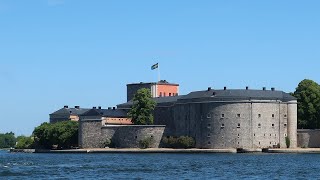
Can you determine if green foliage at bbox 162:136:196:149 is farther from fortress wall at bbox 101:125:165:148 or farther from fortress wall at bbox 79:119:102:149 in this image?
fortress wall at bbox 79:119:102:149

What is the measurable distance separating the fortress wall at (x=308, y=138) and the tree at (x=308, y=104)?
3.91 metres

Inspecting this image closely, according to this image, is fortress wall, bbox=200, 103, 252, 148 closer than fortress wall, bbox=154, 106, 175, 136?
Yes

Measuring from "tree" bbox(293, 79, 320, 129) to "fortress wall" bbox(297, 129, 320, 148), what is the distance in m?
3.91

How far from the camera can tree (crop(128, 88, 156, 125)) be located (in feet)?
352

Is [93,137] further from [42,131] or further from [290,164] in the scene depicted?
[290,164]

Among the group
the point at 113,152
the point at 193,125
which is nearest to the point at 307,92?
the point at 193,125

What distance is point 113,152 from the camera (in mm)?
100500

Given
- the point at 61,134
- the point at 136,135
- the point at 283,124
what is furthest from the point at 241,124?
the point at 61,134

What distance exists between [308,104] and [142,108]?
21146 mm

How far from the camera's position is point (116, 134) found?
4163 inches

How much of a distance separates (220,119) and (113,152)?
1357 cm

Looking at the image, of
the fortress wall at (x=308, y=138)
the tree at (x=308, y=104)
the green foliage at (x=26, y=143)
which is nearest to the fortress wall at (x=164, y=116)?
the tree at (x=308, y=104)

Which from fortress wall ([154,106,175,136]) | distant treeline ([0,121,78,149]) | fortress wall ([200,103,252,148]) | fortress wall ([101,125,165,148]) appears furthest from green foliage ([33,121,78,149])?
fortress wall ([200,103,252,148])

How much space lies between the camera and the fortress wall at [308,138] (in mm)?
96688
